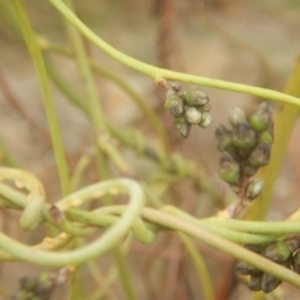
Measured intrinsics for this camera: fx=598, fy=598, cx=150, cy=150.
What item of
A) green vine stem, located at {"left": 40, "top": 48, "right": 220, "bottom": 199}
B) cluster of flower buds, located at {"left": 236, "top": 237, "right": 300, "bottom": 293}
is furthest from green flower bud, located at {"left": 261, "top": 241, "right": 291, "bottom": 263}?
green vine stem, located at {"left": 40, "top": 48, "right": 220, "bottom": 199}

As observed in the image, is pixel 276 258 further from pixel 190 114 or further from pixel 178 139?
pixel 178 139

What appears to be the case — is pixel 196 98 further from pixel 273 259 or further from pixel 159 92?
pixel 159 92

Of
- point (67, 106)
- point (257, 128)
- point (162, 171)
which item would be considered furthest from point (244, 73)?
point (257, 128)

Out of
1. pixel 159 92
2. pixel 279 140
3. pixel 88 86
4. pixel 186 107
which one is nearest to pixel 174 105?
pixel 186 107

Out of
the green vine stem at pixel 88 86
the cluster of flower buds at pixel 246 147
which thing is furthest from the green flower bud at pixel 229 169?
the green vine stem at pixel 88 86

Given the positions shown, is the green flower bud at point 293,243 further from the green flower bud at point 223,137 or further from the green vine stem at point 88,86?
the green vine stem at point 88,86

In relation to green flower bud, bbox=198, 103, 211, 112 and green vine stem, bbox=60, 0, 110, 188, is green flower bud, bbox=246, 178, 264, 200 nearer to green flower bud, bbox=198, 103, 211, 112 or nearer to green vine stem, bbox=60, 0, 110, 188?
green flower bud, bbox=198, 103, 211, 112
